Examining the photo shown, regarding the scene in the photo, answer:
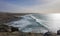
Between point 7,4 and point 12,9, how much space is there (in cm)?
8

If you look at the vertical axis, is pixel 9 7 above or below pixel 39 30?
above

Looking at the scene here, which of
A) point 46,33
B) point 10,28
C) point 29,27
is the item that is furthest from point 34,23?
point 10,28

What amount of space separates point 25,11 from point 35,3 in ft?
0.49

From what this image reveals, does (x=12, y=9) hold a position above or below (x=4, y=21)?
above

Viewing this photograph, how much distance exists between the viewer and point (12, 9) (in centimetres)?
142

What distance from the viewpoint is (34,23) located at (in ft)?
4.71

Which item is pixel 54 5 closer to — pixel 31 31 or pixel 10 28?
pixel 31 31

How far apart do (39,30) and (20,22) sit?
234mm

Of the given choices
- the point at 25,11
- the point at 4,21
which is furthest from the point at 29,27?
the point at 4,21

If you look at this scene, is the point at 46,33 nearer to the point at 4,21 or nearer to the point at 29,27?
the point at 29,27

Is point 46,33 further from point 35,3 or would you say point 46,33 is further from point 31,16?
point 35,3

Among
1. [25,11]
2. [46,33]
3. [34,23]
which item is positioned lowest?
[46,33]

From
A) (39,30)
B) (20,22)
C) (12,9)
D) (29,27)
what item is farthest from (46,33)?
(12,9)

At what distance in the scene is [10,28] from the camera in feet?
4.64
